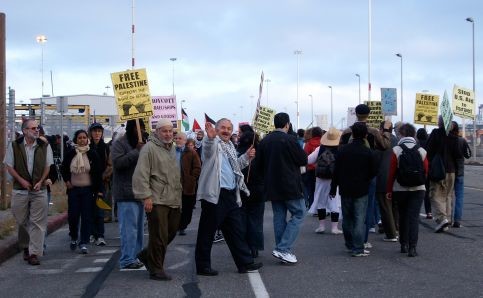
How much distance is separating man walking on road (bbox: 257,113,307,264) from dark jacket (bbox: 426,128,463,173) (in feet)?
12.7

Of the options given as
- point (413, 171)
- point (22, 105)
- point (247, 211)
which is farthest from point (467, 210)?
point (22, 105)

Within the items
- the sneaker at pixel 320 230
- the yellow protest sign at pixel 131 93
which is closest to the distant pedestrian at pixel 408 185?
the sneaker at pixel 320 230

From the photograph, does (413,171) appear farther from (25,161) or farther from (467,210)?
(467,210)

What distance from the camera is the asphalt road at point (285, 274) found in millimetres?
7895

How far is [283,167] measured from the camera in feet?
31.3

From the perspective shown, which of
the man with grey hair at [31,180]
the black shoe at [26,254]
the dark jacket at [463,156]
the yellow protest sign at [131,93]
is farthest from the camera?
the yellow protest sign at [131,93]

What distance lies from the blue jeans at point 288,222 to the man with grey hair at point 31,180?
3.18 m

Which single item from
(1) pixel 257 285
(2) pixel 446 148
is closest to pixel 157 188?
(1) pixel 257 285

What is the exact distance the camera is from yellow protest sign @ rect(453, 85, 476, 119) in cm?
1994

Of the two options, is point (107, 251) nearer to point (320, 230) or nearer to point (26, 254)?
point (26, 254)

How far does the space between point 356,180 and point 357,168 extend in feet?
0.55

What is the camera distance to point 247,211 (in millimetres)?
10133

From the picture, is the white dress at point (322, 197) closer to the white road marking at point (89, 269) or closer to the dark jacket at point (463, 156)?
the dark jacket at point (463, 156)

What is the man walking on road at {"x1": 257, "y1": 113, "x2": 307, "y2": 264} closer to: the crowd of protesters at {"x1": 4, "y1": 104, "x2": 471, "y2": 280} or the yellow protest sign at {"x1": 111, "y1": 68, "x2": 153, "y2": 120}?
the crowd of protesters at {"x1": 4, "y1": 104, "x2": 471, "y2": 280}
